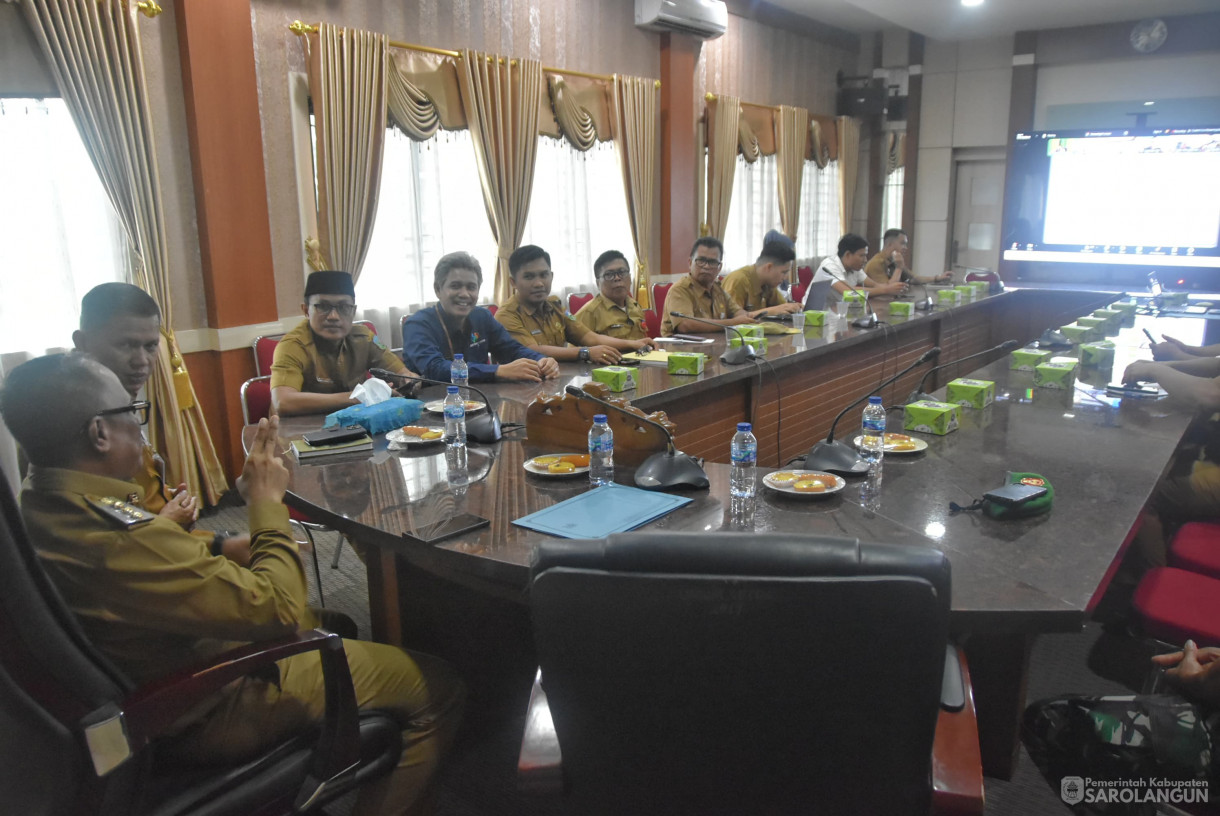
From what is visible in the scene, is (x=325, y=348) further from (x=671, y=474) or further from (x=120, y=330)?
(x=671, y=474)

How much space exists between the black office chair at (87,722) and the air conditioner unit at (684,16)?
545cm

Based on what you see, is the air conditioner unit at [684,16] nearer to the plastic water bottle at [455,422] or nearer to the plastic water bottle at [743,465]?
the plastic water bottle at [455,422]

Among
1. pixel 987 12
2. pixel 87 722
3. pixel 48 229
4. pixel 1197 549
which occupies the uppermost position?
pixel 987 12

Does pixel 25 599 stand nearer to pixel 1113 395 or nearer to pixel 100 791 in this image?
pixel 100 791

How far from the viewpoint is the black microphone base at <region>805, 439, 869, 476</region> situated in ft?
5.72

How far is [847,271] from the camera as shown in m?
5.70

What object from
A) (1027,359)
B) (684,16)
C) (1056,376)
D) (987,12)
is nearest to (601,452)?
(1056,376)

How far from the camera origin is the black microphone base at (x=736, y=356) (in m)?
3.07

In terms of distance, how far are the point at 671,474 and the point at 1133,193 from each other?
6901 millimetres

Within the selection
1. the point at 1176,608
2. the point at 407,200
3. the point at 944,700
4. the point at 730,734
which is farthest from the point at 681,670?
the point at 407,200

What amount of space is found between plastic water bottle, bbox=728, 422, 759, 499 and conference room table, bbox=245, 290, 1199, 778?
28 mm

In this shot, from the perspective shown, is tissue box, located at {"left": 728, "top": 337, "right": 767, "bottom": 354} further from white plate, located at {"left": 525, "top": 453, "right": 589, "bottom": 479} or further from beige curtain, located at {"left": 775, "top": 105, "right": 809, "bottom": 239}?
beige curtain, located at {"left": 775, "top": 105, "right": 809, "bottom": 239}

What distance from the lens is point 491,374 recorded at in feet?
9.36

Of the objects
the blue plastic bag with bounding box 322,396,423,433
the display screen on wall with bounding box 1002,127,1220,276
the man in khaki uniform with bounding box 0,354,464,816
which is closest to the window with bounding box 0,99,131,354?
the blue plastic bag with bounding box 322,396,423,433
